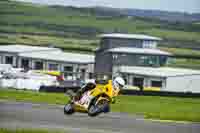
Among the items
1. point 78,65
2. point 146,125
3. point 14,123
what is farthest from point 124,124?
point 78,65

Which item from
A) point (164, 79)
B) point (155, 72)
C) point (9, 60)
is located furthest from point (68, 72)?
point (155, 72)

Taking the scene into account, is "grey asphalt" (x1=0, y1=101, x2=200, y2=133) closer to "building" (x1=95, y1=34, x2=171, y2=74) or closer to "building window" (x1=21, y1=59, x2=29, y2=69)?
"building window" (x1=21, y1=59, x2=29, y2=69)

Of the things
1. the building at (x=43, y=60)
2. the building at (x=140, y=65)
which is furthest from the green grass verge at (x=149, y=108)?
the building at (x=140, y=65)

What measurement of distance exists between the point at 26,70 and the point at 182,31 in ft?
21.4

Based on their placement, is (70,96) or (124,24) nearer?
(70,96)

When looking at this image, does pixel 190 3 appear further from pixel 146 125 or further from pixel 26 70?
pixel 26 70

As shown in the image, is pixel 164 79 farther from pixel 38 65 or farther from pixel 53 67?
pixel 38 65

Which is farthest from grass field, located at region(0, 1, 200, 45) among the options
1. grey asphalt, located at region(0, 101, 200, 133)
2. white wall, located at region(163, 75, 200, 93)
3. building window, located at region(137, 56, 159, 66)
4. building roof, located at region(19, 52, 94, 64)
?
grey asphalt, located at region(0, 101, 200, 133)

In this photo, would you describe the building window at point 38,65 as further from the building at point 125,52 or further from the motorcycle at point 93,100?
the motorcycle at point 93,100

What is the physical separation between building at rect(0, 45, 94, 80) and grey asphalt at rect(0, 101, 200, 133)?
511 cm

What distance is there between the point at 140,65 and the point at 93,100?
916 cm

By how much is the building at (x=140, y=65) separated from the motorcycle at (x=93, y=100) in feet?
22.7

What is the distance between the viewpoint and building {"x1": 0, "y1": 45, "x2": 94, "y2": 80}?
13750 mm

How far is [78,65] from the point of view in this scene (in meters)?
14.3
